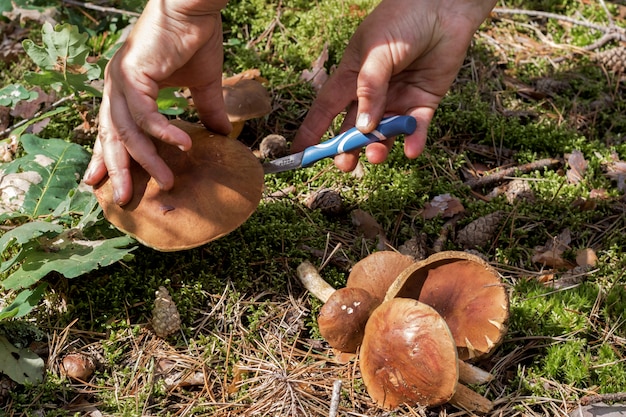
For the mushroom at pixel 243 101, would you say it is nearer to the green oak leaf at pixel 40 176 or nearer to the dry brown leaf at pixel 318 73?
the dry brown leaf at pixel 318 73

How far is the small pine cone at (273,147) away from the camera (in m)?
3.61

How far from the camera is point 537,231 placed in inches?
134

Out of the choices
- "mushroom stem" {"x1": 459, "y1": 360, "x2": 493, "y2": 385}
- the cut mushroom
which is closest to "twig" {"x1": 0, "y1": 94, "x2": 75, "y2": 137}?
the cut mushroom

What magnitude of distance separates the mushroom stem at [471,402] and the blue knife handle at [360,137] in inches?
45.4

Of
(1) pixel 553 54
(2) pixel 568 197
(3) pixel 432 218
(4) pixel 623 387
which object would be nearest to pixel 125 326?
(3) pixel 432 218

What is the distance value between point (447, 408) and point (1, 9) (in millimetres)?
3705

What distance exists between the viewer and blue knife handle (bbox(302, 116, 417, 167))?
2.86 meters

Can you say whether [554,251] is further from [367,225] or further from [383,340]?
[383,340]

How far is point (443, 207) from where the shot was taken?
3471 mm

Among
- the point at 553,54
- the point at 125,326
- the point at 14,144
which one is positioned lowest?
the point at 125,326

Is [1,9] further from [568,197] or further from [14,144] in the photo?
[568,197]

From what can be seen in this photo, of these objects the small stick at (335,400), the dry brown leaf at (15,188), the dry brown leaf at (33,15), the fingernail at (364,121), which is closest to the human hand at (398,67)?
the fingernail at (364,121)

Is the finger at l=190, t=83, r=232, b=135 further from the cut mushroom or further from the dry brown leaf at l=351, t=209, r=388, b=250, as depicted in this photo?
the cut mushroom

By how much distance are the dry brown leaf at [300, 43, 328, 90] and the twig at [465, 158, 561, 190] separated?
1.17 metres
